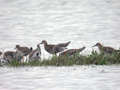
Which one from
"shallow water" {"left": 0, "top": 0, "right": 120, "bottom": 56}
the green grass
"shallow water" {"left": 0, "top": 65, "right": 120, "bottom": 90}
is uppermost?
"shallow water" {"left": 0, "top": 0, "right": 120, "bottom": 56}

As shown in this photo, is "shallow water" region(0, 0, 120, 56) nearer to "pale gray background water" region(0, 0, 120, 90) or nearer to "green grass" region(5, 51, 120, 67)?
"pale gray background water" region(0, 0, 120, 90)

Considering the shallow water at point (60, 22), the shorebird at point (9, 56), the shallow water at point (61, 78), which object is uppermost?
the shallow water at point (60, 22)

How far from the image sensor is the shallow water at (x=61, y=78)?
15039 mm

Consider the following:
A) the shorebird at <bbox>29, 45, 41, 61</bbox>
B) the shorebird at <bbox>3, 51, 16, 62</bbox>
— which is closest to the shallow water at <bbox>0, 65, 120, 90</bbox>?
the shorebird at <bbox>3, 51, 16, 62</bbox>

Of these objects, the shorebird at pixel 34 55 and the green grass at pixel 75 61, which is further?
the shorebird at pixel 34 55

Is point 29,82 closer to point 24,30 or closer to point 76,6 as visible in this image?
point 24,30

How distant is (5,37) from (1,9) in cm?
1063

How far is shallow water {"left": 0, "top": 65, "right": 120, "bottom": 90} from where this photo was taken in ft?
49.3

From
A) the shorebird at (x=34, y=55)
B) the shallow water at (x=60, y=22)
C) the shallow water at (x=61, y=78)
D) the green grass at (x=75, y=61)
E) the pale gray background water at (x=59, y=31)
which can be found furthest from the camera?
the shallow water at (x=60, y=22)

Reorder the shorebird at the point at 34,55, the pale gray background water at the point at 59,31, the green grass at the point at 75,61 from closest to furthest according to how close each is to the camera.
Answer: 1. the pale gray background water at the point at 59,31
2. the green grass at the point at 75,61
3. the shorebird at the point at 34,55

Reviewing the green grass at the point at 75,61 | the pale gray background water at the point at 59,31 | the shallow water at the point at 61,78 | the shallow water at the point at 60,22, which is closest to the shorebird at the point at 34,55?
the green grass at the point at 75,61

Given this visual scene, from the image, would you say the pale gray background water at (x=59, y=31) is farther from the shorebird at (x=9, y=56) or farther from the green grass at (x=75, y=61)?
the shorebird at (x=9, y=56)

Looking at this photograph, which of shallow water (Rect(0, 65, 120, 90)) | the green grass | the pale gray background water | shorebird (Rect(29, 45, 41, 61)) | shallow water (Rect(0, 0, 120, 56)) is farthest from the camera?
shallow water (Rect(0, 0, 120, 56))

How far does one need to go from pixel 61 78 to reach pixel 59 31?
10.9 metres
